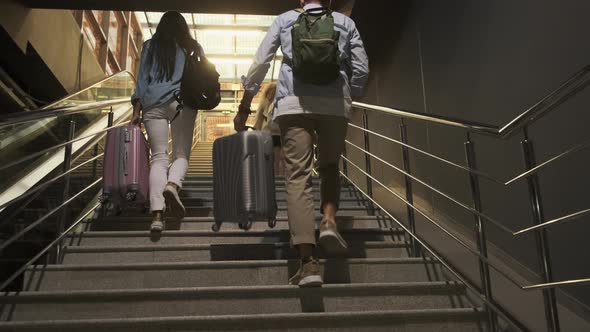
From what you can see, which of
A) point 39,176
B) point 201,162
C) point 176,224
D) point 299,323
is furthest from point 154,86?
point 201,162

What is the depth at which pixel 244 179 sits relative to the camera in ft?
9.89

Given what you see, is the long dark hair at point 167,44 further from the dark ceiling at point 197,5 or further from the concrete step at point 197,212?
the dark ceiling at point 197,5

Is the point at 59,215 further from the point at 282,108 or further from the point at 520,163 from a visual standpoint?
the point at 520,163

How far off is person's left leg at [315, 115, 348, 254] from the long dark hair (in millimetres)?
1192

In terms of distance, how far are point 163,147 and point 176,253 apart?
2.25ft

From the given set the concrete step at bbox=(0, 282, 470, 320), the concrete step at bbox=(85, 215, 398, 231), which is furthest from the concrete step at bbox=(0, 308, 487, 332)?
the concrete step at bbox=(85, 215, 398, 231)

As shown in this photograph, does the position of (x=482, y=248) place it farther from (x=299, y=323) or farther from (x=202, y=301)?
(x=202, y=301)

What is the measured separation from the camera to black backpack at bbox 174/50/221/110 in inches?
136

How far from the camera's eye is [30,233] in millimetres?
3203

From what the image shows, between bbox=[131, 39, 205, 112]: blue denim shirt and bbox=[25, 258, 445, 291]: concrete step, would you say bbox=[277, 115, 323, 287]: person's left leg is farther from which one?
bbox=[131, 39, 205, 112]: blue denim shirt

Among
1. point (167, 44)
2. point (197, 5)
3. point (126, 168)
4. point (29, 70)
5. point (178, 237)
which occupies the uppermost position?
point (197, 5)

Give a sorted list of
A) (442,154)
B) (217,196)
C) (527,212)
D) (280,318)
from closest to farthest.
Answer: (280,318) < (527,212) < (217,196) < (442,154)

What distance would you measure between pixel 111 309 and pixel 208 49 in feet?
35.8

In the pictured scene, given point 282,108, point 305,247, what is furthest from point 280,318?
point 282,108
